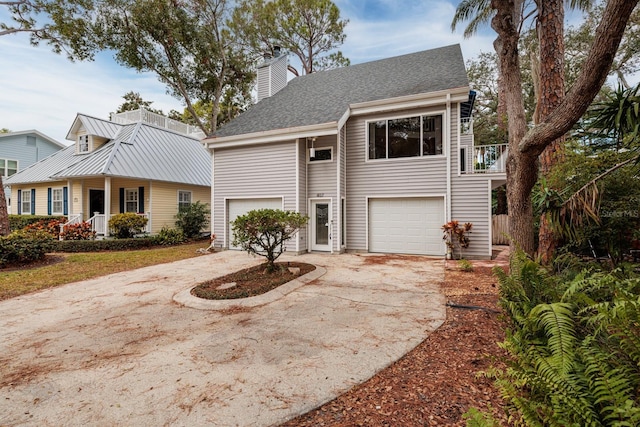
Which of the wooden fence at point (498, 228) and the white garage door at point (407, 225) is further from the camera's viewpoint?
the wooden fence at point (498, 228)

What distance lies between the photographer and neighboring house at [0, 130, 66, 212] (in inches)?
744

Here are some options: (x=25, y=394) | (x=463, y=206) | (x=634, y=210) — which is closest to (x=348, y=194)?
(x=463, y=206)

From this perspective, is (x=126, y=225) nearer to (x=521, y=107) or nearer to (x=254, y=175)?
(x=254, y=175)

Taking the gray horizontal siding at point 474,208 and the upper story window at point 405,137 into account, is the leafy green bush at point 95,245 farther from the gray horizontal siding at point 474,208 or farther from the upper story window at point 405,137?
the gray horizontal siding at point 474,208

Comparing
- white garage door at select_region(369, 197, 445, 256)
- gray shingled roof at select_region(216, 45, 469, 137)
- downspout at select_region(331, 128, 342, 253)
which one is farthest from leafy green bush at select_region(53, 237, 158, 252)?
white garage door at select_region(369, 197, 445, 256)

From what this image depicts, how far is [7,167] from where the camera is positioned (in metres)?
→ 19.0

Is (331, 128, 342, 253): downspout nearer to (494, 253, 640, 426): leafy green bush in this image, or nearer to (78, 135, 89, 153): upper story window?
(494, 253, 640, 426): leafy green bush

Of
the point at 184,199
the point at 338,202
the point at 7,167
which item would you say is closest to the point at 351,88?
the point at 338,202

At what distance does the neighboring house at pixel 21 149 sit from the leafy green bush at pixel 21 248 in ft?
45.7

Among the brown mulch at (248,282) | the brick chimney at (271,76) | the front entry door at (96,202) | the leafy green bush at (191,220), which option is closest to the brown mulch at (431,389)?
the brown mulch at (248,282)

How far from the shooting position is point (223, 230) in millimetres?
11273

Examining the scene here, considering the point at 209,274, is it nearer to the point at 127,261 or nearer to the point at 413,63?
the point at 127,261

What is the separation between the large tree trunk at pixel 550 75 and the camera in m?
6.42

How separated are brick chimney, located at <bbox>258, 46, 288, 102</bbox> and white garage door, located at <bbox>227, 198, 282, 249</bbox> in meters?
5.81
